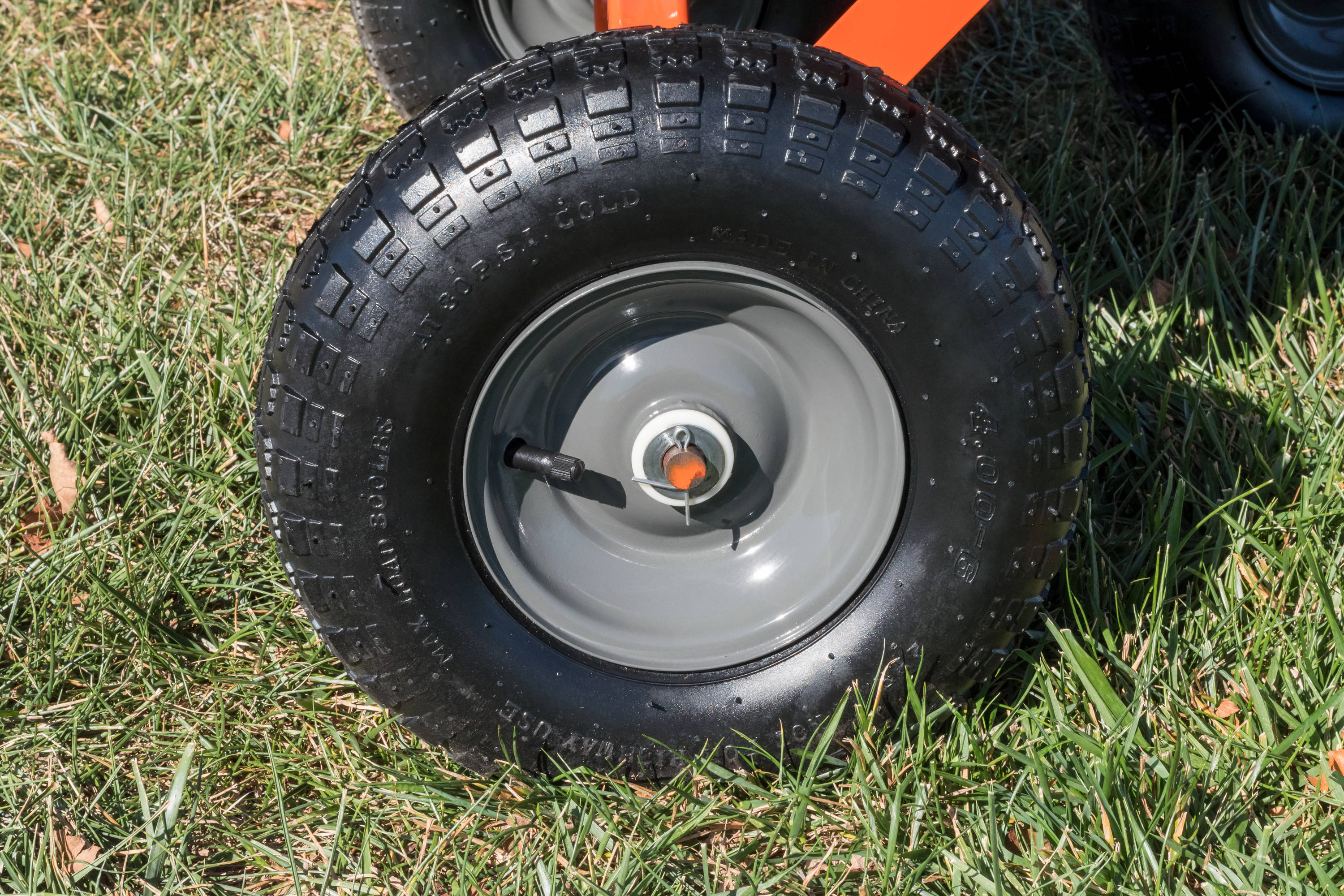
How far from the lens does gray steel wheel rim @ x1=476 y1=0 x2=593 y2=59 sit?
305 centimetres

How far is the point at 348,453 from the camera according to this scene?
1668 millimetres

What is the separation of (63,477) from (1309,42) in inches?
137

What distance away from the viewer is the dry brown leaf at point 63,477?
246 cm

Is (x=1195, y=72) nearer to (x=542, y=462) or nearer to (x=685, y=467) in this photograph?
(x=685, y=467)

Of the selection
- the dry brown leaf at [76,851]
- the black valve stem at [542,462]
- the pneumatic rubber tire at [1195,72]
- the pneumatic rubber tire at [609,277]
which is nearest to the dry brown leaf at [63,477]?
the dry brown leaf at [76,851]

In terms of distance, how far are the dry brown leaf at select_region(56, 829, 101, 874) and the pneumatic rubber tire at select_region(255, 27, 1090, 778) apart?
60 centimetres

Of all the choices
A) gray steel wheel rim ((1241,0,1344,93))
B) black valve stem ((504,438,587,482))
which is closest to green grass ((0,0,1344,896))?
gray steel wheel rim ((1241,0,1344,93))

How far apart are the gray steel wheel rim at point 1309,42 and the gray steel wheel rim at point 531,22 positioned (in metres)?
1.92

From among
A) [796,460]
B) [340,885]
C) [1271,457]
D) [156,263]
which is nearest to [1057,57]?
[1271,457]

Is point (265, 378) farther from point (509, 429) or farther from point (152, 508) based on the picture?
point (152, 508)

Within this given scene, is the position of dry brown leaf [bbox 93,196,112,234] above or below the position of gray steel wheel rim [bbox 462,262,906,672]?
above

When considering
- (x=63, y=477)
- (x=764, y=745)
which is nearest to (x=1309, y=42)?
(x=764, y=745)

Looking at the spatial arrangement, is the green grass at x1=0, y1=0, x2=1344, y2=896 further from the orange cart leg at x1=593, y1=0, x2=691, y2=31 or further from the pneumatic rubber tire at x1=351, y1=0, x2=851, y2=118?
the orange cart leg at x1=593, y1=0, x2=691, y2=31

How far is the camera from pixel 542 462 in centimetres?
181
